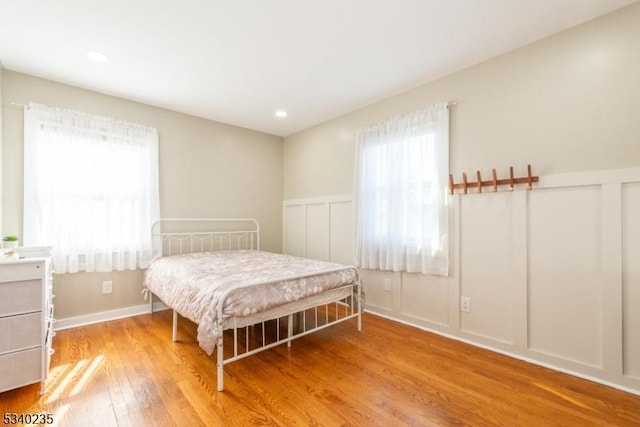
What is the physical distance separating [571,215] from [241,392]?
265 cm

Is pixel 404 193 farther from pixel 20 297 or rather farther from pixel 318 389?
pixel 20 297

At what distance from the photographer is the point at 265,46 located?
2.37 m

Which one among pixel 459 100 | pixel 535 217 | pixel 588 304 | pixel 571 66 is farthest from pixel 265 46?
pixel 588 304

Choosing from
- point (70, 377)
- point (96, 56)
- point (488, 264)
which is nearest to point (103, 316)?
point (70, 377)

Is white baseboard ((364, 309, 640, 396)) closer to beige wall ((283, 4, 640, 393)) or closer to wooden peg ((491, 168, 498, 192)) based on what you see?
beige wall ((283, 4, 640, 393))

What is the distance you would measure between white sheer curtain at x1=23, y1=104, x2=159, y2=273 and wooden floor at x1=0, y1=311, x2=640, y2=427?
3.14ft

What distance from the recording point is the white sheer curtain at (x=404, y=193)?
2.80m

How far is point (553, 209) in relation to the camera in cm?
219

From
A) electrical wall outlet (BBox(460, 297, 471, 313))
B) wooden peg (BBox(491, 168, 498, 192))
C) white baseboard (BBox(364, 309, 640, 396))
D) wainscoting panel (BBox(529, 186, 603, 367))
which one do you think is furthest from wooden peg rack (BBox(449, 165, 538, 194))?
white baseboard (BBox(364, 309, 640, 396))

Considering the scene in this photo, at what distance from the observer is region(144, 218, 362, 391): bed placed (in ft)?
6.36

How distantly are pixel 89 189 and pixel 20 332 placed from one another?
171 centimetres

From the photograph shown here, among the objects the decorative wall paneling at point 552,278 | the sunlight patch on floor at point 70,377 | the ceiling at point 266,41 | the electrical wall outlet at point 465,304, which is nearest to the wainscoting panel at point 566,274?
the decorative wall paneling at point 552,278

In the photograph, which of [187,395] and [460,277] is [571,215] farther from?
[187,395]

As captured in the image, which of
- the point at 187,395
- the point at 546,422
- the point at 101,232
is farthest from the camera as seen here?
the point at 101,232
